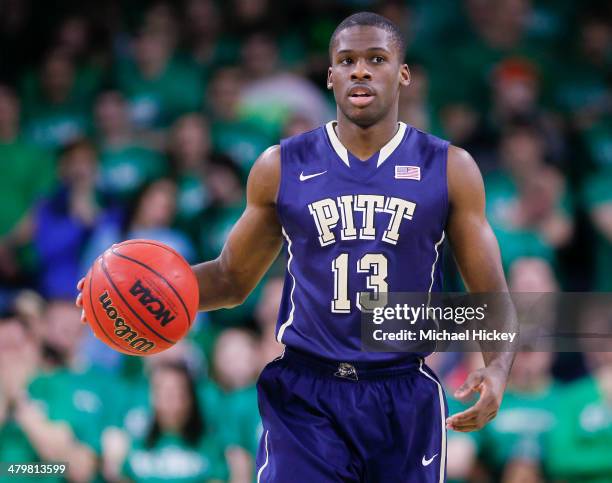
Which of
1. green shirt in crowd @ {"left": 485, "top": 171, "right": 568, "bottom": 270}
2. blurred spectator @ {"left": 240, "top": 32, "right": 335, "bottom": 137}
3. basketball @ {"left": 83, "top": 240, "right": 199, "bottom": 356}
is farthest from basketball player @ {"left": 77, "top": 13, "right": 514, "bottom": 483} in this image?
blurred spectator @ {"left": 240, "top": 32, "right": 335, "bottom": 137}

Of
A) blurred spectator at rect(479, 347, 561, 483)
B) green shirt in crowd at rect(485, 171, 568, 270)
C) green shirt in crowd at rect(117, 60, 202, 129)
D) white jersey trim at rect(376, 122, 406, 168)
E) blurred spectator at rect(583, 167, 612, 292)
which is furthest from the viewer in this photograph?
green shirt in crowd at rect(117, 60, 202, 129)

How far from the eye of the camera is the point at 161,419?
625 centimetres

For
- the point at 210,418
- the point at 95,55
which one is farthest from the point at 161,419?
the point at 95,55

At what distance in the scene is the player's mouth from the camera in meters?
3.75

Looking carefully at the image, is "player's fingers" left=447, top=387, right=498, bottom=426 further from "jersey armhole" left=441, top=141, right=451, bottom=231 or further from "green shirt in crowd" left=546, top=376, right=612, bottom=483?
"green shirt in crowd" left=546, top=376, right=612, bottom=483

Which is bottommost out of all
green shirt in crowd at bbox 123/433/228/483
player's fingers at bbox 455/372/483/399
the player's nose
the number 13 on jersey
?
green shirt in crowd at bbox 123/433/228/483

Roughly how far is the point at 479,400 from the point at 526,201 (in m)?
4.09

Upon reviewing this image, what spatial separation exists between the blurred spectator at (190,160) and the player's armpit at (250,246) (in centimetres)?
338

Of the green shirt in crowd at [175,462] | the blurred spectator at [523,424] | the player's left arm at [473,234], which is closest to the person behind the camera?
the player's left arm at [473,234]

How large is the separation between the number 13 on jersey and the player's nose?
647 mm

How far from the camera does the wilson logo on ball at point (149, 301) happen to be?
371 centimetres

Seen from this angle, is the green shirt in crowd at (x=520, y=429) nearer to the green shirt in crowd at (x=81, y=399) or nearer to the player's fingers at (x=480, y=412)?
the green shirt in crowd at (x=81, y=399)

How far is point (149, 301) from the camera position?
3.71m

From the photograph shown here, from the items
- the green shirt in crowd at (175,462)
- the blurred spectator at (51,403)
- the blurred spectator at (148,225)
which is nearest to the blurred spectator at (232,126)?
the blurred spectator at (148,225)
